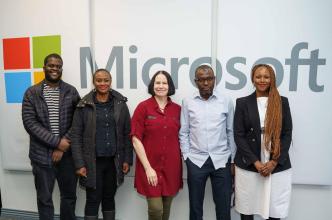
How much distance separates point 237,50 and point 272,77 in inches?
18.1

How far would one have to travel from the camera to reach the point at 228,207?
208 centimetres

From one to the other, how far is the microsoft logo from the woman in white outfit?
1.80 meters

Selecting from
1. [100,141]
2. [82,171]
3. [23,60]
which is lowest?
[82,171]

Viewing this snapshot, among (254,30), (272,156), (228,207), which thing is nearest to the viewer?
(272,156)

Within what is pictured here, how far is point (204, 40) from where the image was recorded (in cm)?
232

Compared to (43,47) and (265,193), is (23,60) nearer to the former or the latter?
(43,47)

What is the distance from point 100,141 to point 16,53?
137 cm

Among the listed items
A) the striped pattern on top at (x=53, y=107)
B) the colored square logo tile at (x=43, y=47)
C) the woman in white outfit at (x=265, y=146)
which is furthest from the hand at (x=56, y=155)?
the woman in white outfit at (x=265, y=146)

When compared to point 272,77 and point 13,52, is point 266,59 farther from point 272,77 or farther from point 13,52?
point 13,52

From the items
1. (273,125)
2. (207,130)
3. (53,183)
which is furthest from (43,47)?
(273,125)

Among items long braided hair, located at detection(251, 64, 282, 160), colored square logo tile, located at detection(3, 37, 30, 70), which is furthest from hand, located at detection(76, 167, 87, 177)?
long braided hair, located at detection(251, 64, 282, 160)

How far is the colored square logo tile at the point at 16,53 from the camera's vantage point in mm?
2691

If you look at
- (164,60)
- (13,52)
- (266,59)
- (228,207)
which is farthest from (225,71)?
(13,52)

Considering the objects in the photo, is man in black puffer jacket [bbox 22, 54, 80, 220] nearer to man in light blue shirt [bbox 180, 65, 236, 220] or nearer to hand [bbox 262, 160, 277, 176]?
man in light blue shirt [bbox 180, 65, 236, 220]
